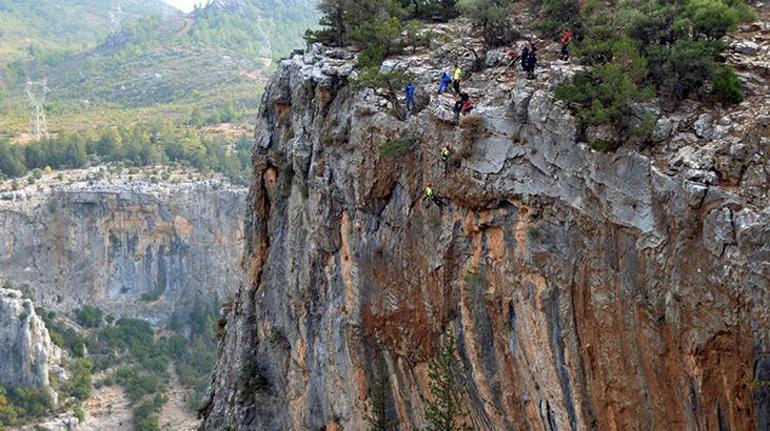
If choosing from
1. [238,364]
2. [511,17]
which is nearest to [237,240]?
[238,364]

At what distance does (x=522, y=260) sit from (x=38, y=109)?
99.3 meters

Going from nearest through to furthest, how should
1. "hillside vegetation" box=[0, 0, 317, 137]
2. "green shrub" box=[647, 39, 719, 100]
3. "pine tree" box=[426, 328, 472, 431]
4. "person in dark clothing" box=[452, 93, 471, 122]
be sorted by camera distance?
1. "green shrub" box=[647, 39, 719, 100]
2. "person in dark clothing" box=[452, 93, 471, 122]
3. "pine tree" box=[426, 328, 472, 431]
4. "hillside vegetation" box=[0, 0, 317, 137]

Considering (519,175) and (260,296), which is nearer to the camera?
(519,175)

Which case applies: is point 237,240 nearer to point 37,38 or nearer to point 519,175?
point 519,175

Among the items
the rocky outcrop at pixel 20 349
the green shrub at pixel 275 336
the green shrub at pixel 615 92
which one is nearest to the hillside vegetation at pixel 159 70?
the rocky outcrop at pixel 20 349

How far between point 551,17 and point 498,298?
879cm

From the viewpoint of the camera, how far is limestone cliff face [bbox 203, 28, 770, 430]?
14.9m

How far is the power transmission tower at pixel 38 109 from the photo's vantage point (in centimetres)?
10194

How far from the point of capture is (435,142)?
21.0 meters

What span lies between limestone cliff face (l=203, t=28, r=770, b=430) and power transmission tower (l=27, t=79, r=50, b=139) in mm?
80736

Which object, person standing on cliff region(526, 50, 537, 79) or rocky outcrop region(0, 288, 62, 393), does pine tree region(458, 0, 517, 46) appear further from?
rocky outcrop region(0, 288, 62, 393)

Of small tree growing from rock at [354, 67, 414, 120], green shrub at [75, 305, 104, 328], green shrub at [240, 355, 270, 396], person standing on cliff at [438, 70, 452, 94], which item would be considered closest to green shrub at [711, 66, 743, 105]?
person standing on cliff at [438, 70, 452, 94]

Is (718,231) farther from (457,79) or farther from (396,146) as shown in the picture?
(396,146)

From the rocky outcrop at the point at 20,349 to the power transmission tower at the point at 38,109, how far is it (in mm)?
37112
